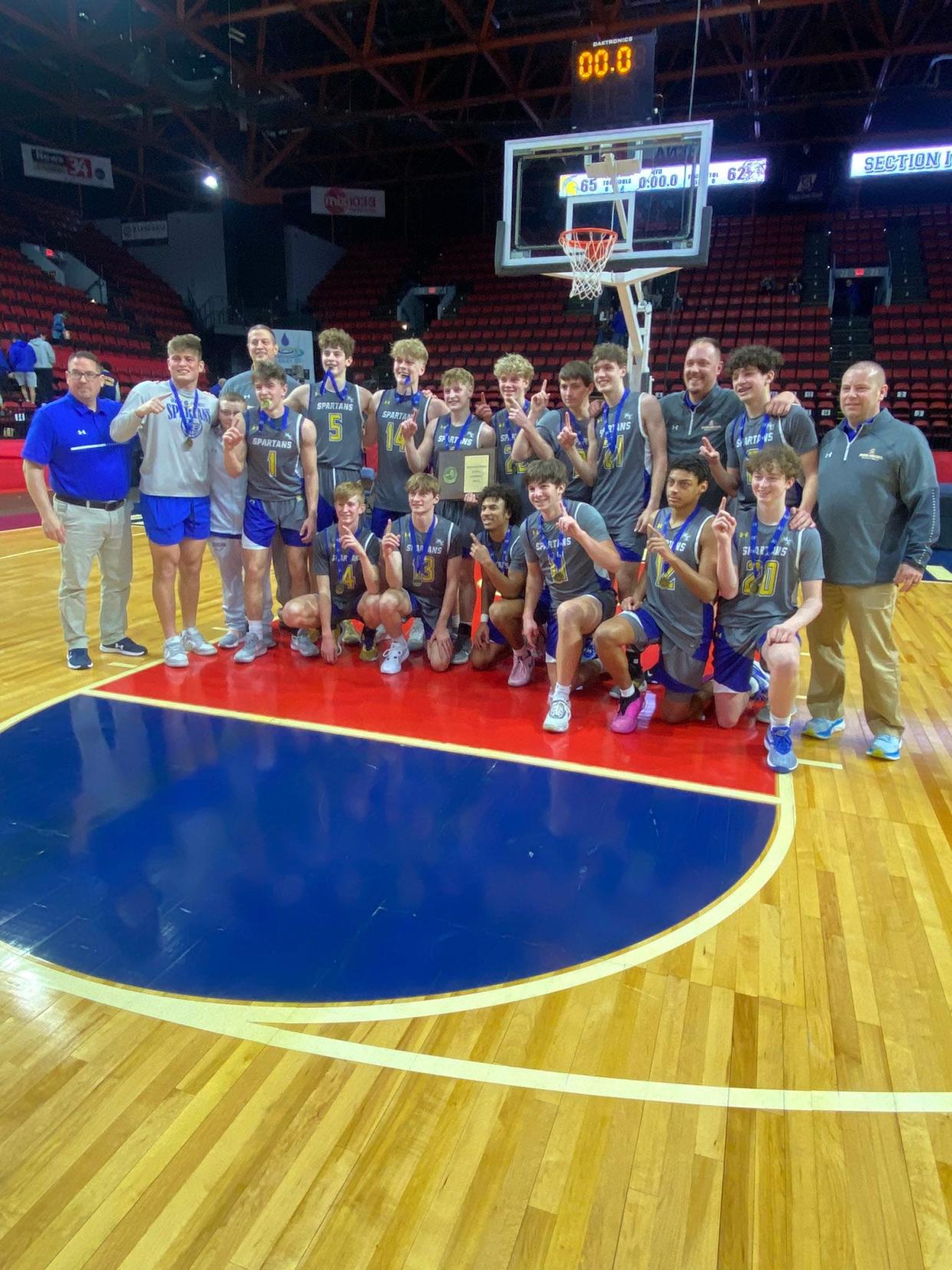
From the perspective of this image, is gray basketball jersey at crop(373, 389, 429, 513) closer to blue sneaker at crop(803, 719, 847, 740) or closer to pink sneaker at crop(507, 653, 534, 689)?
pink sneaker at crop(507, 653, 534, 689)

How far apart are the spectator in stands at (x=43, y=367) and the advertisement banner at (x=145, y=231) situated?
8.27 m

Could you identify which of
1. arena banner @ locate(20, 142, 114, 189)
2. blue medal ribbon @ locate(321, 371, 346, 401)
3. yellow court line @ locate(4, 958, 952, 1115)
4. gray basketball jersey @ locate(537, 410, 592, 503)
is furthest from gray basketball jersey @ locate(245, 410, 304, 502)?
arena banner @ locate(20, 142, 114, 189)

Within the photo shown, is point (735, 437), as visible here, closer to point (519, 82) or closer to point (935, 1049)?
point (935, 1049)

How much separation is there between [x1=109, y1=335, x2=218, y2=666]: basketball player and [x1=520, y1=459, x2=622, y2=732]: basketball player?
2019 mm

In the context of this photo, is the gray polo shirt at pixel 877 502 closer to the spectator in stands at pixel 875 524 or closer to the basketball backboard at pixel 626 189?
the spectator in stands at pixel 875 524

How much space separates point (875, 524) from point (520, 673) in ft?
6.62

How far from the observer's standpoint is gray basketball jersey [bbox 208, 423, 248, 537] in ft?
15.8

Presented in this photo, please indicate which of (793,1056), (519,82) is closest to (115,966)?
(793,1056)

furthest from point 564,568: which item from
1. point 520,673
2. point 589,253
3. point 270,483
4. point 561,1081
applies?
point 589,253

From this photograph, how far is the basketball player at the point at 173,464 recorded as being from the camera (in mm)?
4480

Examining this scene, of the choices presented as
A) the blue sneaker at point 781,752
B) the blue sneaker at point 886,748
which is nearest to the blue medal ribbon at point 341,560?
the blue sneaker at point 781,752

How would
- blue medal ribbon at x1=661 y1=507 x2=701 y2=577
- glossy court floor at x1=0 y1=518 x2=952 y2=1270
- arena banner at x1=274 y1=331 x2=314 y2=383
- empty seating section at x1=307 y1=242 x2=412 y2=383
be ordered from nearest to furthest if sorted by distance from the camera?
glossy court floor at x1=0 y1=518 x2=952 y2=1270, blue medal ribbon at x1=661 y1=507 x2=701 y2=577, arena banner at x1=274 y1=331 x2=314 y2=383, empty seating section at x1=307 y1=242 x2=412 y2=383

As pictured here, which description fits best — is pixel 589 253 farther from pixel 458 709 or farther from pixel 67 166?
pixel 67 166

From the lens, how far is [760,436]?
3.94m
